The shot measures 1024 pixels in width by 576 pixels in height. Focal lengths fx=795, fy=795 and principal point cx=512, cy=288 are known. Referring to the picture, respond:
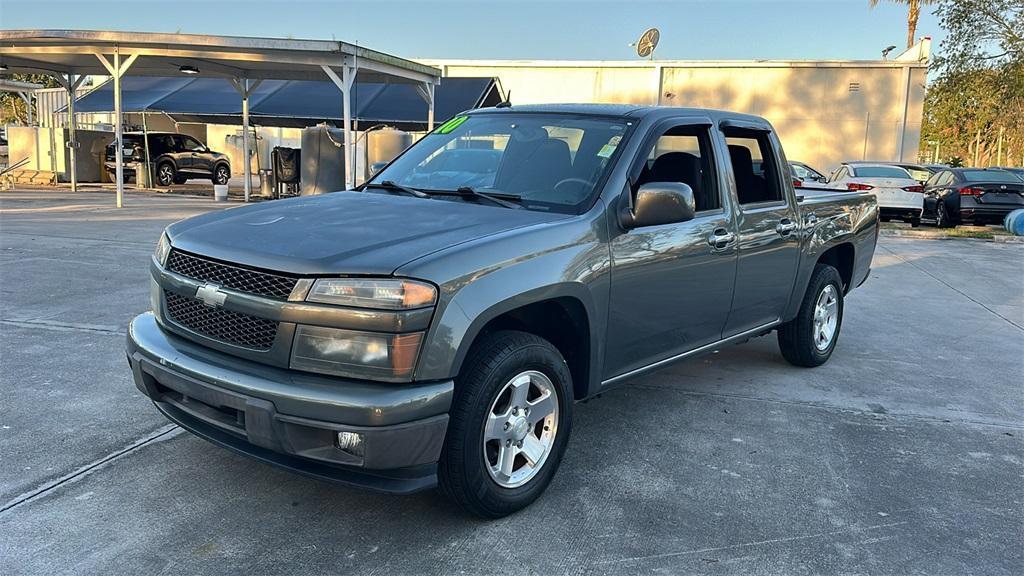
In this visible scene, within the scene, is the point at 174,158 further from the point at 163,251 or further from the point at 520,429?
the point at 520,429

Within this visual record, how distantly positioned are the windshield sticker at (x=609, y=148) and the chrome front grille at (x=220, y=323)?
75.9 inches

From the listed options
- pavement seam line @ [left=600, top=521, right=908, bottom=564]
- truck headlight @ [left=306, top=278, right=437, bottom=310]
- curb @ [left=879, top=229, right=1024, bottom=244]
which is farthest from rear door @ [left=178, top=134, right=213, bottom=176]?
pavement seam line @ [left=600, top=521, right=908, bottom=564]

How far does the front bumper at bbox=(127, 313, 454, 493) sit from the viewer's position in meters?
2.80

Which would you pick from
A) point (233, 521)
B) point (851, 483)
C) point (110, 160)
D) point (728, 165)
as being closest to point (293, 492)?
point (233, 521)

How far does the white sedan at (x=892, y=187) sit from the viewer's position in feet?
57.3

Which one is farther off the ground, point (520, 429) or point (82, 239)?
point (520, 429)

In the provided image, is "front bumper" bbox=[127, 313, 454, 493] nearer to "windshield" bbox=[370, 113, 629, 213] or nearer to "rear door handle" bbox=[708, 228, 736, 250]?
"windshield" bbox=[370, 113, 629, 213]

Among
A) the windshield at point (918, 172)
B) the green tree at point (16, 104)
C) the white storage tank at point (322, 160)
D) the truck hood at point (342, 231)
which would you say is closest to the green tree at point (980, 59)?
the windshield at point (918, 172)

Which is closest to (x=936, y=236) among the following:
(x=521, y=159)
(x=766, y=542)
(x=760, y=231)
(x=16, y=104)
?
(x=760, y=231)

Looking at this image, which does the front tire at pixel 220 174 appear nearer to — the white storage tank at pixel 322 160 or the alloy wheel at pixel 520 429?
the white storage tank at pixel 322 160

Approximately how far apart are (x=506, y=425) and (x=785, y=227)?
9.01 ft

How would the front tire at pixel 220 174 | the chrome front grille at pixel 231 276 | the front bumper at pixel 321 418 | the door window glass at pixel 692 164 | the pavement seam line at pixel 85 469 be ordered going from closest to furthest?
the front bumper at pixel 321 418, the chrome front grille at pixel 231 276, the pavement seam line at pixel 85 469, the door window glass at pixel 692 164, the front tire at pixel 220 174

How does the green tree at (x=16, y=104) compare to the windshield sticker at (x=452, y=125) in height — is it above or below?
above

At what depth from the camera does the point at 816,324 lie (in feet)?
19.5
